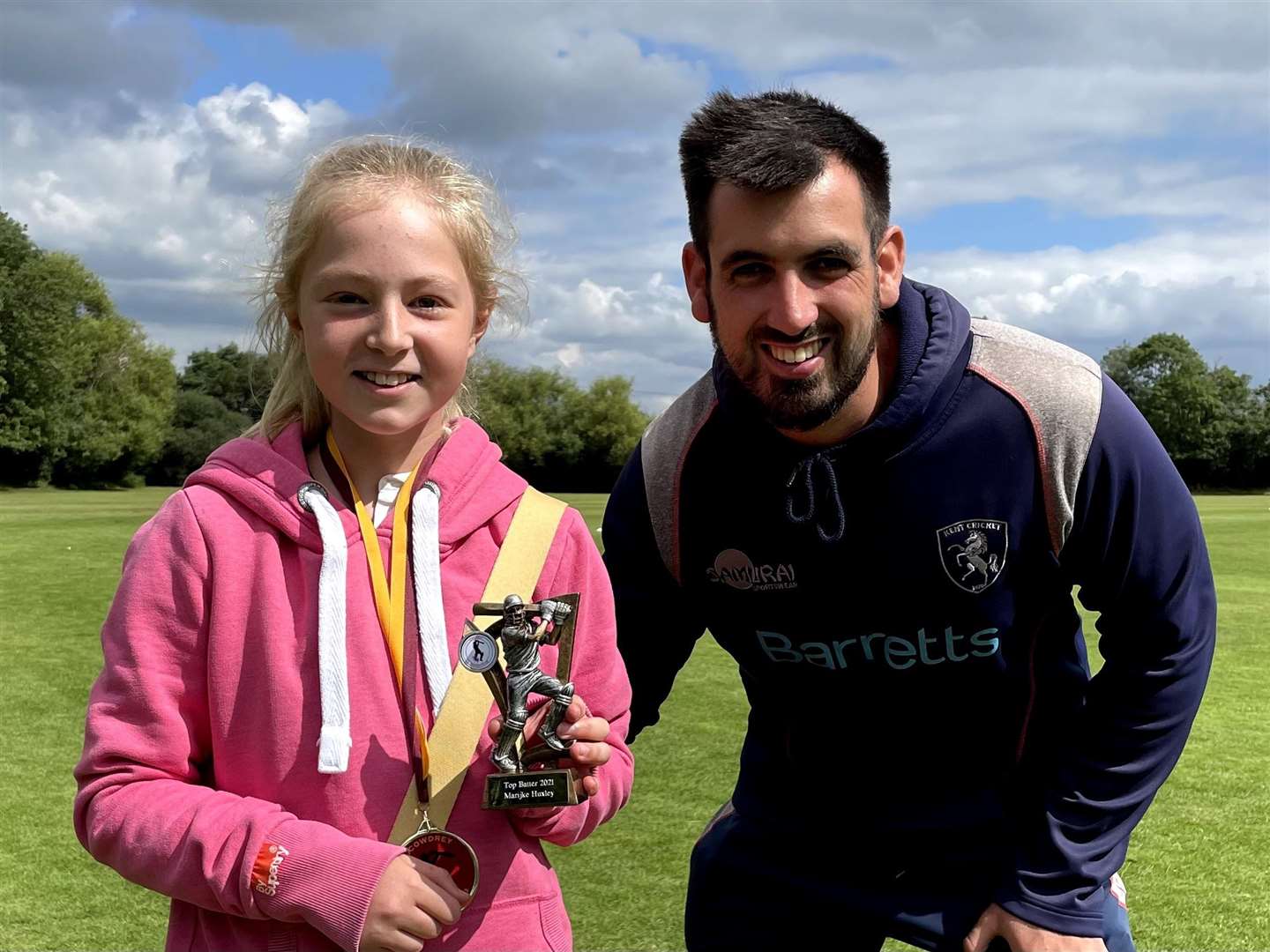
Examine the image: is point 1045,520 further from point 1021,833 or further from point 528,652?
point 528,652

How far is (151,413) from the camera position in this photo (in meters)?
58.5

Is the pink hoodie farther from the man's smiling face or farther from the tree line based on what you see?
the tree line

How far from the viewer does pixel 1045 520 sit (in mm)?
2953

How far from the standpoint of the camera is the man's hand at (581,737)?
6.94 ft

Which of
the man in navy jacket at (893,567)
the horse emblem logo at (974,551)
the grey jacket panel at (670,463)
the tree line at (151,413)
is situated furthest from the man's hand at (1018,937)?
the tree line at (151,413)

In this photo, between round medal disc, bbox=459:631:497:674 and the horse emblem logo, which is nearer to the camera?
round medal disc, bbox=459:631:497:674

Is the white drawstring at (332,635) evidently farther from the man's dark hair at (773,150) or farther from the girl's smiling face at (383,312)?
the man's dark hair at (773,150)

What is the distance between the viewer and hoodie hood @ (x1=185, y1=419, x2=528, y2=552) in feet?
7.25

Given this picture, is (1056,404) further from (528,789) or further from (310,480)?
(310,480)

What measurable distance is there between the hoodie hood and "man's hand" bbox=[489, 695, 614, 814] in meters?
0.37

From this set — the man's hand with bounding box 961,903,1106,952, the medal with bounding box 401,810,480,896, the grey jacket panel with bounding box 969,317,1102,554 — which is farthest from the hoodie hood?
the man's hand with bounding box 961,903,1106,952

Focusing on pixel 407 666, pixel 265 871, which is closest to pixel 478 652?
pixel 407 666

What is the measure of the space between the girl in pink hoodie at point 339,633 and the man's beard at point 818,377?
72 centimetres

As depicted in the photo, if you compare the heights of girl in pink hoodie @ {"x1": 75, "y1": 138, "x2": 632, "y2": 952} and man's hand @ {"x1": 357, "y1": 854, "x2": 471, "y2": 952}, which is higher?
girl in pink hoodie @ {"x1": 75, "y1": 138, "x2": 632, "y2": 952}
